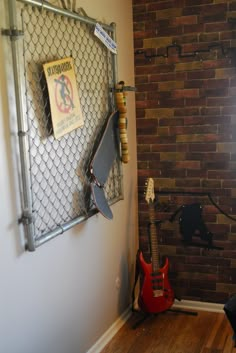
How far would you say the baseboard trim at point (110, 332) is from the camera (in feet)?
8.08

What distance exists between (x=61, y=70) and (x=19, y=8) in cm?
35

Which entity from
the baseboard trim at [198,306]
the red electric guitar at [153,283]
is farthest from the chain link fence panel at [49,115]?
the baseboard trim at [198,306]

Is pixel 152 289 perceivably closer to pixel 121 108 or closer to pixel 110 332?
pixel 110 332

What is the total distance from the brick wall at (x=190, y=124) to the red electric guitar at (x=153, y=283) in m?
0.21

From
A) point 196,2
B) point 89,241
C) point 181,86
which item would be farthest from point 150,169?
point 196,2

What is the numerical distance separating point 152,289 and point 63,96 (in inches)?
56.6

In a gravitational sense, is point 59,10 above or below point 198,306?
→ above

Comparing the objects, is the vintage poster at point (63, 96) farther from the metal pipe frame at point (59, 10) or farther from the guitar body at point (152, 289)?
the guitar body at point (152, 289)

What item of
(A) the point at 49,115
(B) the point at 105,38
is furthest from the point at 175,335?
(B) the point at 105,38

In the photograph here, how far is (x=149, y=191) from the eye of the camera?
9.25 feet

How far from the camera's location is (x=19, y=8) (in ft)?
5.58

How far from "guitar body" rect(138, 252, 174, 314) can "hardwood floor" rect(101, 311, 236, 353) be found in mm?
115

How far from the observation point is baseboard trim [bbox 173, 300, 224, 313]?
296 centimetres

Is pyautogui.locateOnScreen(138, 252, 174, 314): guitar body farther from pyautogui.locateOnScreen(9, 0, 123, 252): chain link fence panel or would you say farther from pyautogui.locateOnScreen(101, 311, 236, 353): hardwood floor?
pyautogui.locateOnScreen(9, 0, 123, 252): chain link fence panel
